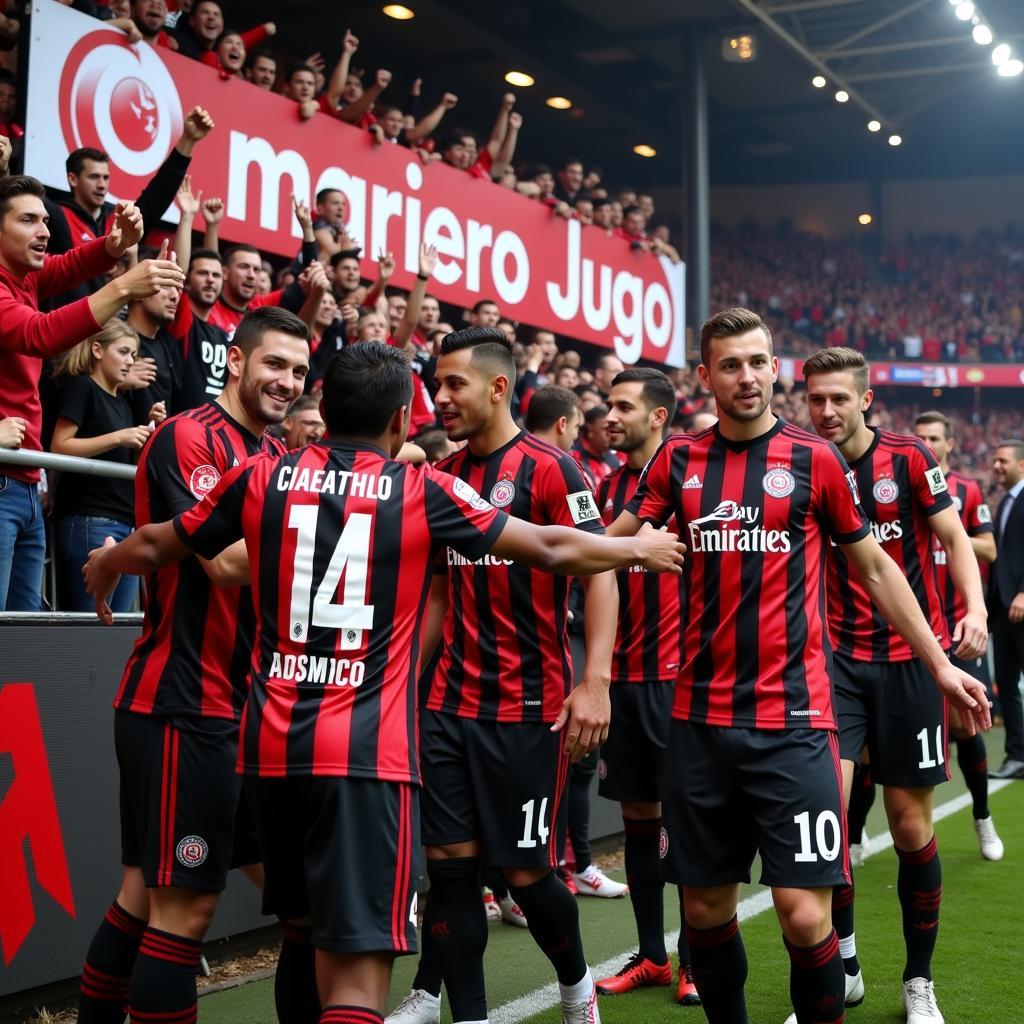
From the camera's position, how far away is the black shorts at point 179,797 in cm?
347

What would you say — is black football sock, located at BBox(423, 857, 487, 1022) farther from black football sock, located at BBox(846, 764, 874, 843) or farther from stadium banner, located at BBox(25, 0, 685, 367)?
stadium banner, located at BBox(25, 0, 685, 367)

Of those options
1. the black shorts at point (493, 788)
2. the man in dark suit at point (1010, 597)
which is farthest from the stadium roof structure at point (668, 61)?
the black shorts at point (493, 788)

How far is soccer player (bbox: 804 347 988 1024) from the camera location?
4590mm

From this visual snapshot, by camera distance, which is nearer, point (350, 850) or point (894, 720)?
point (350, 850)

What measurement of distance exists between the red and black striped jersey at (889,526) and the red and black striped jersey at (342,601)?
2.29 metres

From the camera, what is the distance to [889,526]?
502 cm

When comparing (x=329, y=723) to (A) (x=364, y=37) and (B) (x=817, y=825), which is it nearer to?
(B) (x=817, y=825)

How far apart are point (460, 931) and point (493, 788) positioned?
0.44 meters

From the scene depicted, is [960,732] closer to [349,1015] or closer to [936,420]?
[936,420]

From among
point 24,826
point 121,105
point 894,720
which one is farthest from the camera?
point 121,105

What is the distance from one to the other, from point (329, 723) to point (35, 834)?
2025mm

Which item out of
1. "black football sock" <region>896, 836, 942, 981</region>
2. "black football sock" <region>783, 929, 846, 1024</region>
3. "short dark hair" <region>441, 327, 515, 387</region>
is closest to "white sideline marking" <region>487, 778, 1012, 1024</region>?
"black football sock" <region>896, 836, 942, 981</region>

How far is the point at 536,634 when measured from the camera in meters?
4.22

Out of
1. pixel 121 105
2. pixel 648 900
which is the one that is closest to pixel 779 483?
pixel 648 900
